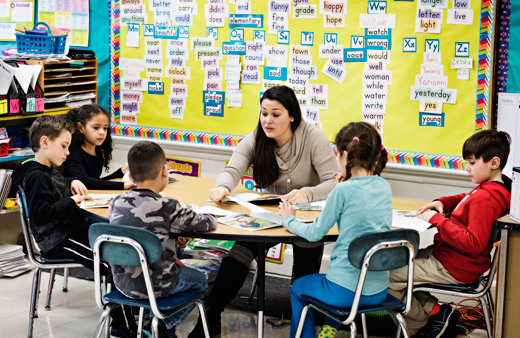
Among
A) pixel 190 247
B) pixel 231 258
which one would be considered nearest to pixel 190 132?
pixel 190 247

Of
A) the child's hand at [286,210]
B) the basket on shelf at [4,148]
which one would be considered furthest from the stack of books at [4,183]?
the child's hand at [286,210]

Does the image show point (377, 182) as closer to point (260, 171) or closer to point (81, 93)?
point (260, 171)

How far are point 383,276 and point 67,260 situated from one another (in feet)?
5.27

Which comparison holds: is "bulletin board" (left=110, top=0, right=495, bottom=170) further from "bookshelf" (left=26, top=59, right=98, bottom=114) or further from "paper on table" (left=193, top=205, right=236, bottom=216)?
"paper on table" (left=193, top=205, right=236, bottom=216)

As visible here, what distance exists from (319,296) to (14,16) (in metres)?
3.99

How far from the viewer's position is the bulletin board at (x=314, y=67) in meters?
3.88

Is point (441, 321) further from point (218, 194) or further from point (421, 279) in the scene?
point (218, 194)

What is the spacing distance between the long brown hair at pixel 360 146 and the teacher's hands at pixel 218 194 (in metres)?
0.76

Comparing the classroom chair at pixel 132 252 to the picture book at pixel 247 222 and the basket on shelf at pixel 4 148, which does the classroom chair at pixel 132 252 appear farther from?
the basket on shelf at pixel 4 148

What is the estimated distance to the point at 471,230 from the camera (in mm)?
2871

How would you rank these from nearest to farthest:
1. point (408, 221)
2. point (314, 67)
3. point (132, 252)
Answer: point (132, 252)
point (408, 221)
point (314, 67)

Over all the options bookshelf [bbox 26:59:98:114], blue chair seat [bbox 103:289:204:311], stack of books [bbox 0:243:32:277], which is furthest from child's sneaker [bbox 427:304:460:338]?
bookshelf [bbox 26:59:98:114]

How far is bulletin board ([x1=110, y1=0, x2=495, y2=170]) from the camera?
12.7ft

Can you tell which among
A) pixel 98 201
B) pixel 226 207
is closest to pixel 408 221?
pixel 226 207
